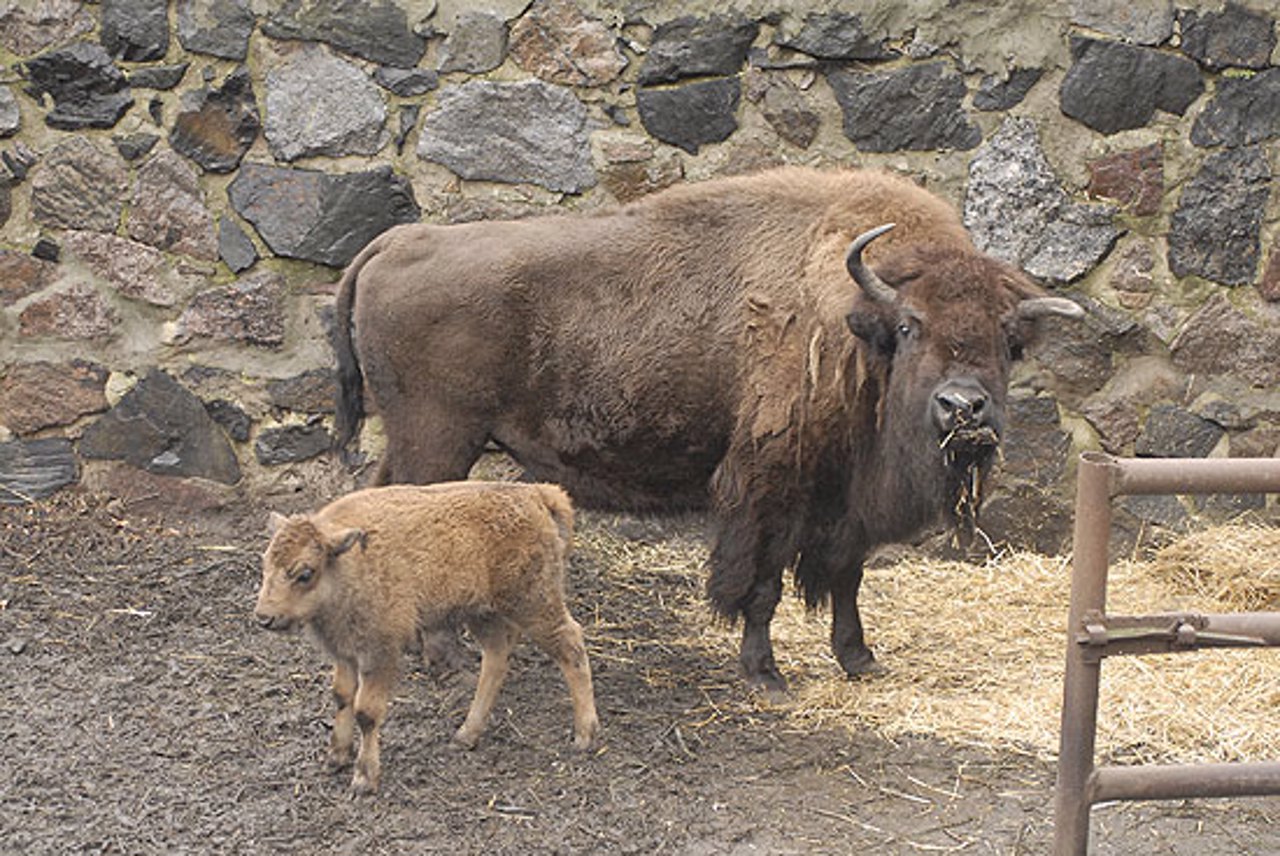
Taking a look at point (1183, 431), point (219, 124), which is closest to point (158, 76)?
point (219, 124)

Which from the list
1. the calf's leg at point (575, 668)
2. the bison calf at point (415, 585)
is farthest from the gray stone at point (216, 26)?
the calf's leg at point (575, 668)

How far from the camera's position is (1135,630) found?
132 inches

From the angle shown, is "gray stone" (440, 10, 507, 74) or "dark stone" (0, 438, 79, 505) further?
"dark stone" (0, 438, 79, 505)

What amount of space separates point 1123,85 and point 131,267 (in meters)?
4.33

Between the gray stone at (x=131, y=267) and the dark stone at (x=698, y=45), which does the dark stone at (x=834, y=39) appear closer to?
the dark stone at (x=698, y=45)

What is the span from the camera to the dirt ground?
4195 mm

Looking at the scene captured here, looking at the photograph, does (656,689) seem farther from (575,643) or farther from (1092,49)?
(1092,49)

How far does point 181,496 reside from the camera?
699 centimetres

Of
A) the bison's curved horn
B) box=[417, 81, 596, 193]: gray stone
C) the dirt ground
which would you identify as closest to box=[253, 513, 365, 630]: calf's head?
the dirt ground

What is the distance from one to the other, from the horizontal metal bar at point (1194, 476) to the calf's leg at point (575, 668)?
199cm

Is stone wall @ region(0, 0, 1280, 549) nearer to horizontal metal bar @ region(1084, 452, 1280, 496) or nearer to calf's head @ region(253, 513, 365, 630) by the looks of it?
→ calf's head @ region(253, 513, 365, 630)

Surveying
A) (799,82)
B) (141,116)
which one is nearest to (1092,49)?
(799,82)

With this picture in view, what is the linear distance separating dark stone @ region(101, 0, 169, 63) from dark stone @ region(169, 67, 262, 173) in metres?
0.27

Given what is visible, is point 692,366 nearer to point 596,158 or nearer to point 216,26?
point 596,158
